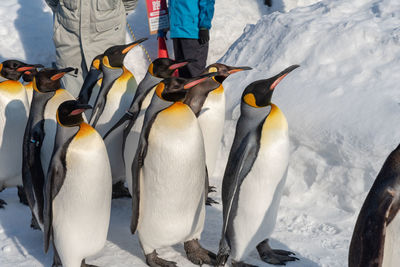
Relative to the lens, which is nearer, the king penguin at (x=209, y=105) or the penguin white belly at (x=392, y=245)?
the penguin white belly at (x=392, y=245)

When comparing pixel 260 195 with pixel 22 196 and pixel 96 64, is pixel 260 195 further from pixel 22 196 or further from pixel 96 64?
pixel 96 64

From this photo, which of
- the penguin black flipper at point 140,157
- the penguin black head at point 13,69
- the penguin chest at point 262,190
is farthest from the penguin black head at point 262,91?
the penguin black head at point 13,69

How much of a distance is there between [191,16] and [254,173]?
284 centimetres

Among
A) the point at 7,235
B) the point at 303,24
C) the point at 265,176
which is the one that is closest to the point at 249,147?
the point at 265,176

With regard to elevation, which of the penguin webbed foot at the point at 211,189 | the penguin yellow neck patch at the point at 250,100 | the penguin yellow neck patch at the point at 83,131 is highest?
the penguin yellow neck patch at the point at 250,100

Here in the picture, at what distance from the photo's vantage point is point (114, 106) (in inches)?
160

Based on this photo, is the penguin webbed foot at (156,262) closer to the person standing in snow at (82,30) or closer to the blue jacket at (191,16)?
the person standing in snow at (82,30)

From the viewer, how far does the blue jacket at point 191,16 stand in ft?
17.6

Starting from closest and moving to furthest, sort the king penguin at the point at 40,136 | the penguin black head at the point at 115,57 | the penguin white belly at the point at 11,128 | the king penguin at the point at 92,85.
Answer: the king penguin at the point at 40,136
the penguin white belly at the point at 11,128
the penguin black head at the point at 115,57
the king penguin at the point at 92,85

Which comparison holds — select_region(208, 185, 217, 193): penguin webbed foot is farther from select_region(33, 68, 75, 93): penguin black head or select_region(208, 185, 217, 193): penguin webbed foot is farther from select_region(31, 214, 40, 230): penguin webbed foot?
select_region(33, 68, 75, 93): penguin black head

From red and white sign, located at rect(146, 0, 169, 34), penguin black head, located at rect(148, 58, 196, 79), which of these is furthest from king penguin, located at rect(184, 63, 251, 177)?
red and white sign, located at rect(146, 0, 169, 34)

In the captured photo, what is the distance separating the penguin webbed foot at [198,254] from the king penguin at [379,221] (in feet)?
3.53

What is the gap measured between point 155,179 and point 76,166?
Answer: 0.41 meters

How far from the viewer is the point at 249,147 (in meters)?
2.87
